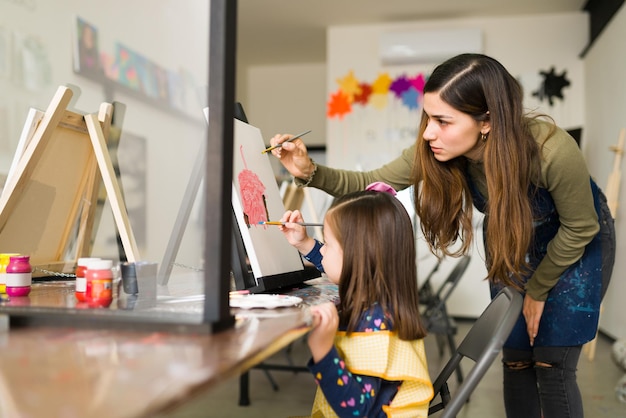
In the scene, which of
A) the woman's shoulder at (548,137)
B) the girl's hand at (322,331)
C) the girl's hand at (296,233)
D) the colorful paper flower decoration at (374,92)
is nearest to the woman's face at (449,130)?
the woman's shoulder at (548,137)

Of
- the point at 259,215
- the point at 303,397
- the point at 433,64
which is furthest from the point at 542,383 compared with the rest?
the point at 433,64

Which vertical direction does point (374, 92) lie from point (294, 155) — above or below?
above

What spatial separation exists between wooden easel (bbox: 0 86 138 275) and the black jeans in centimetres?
110

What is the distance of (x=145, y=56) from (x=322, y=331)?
12.0 ft

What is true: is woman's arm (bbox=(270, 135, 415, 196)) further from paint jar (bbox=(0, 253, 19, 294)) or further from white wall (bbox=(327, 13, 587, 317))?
white wall (bbox=(327, 13, 587, 317))

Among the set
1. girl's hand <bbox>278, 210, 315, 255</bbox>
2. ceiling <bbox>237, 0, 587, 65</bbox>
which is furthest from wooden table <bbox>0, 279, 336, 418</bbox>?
ceiling <bbox>237, 0, 587, 65</bbox>

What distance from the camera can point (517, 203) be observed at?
4.55 feet

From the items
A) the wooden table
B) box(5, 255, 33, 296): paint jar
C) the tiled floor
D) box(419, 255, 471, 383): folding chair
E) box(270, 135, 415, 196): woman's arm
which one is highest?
box(270, 135, 415, 196): woman's arm

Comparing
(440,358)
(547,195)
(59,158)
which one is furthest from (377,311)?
(440,358)

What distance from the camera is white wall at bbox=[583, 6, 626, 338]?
4316 mm

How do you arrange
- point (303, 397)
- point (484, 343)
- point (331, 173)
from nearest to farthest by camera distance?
1. point (484, 343)
2. point (331, 173)
3. point (303, 397)

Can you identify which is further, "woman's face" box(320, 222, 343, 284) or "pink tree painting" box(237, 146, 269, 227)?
"pink tree painting" box(237, 146, 269, 227)

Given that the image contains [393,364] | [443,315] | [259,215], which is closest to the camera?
[393,364]

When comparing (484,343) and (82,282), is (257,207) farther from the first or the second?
(484,343)
